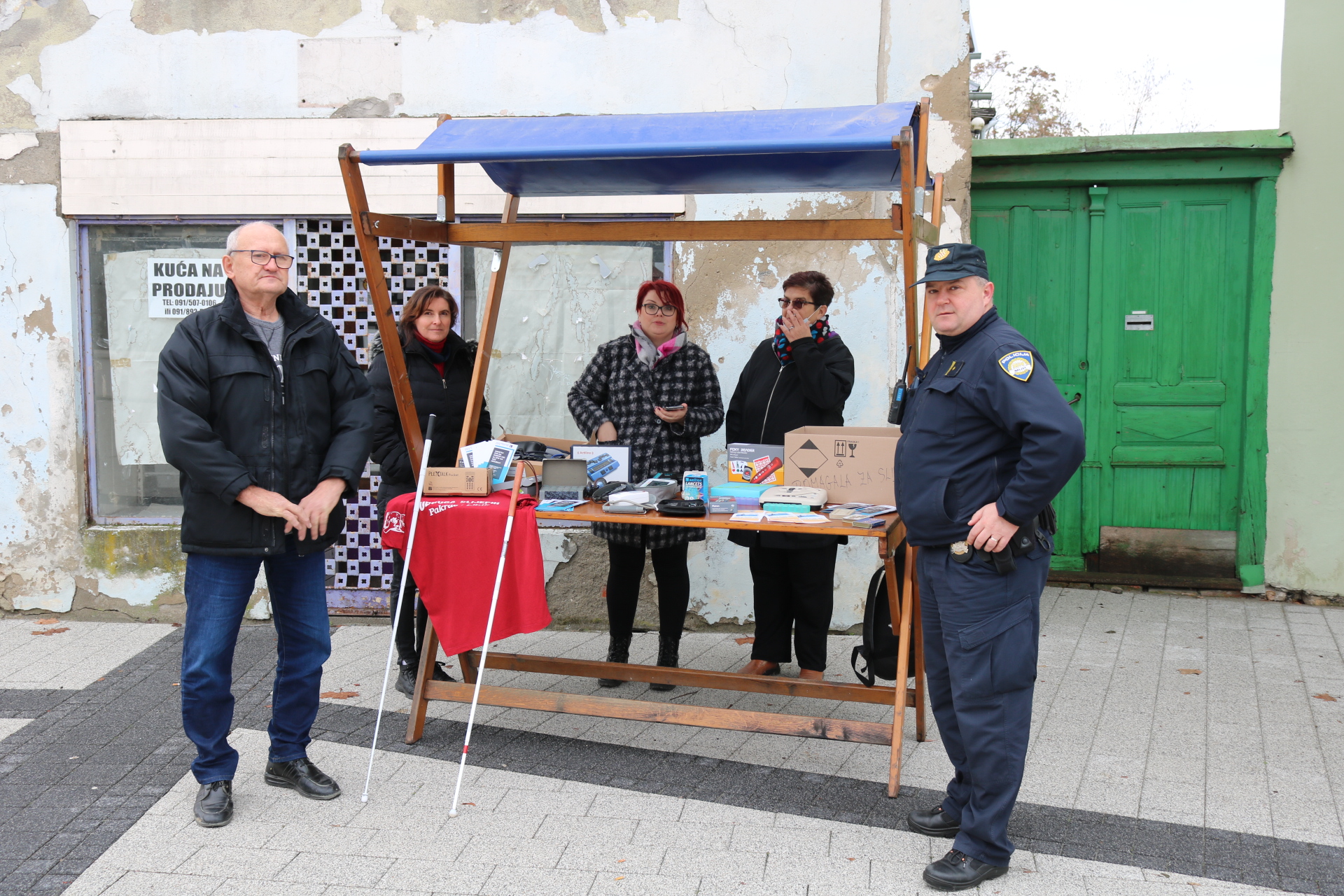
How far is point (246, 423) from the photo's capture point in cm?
384

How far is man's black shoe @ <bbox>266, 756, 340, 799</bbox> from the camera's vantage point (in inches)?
161

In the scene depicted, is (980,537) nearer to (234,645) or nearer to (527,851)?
(527,851)

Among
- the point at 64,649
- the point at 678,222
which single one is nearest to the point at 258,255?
the point at 678,222

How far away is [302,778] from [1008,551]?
2664 mm

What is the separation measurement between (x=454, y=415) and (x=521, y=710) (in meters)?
1.41

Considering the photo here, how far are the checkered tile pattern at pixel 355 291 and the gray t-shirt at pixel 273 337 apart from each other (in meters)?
2.84

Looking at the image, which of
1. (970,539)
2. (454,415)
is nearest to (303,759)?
(454,415)

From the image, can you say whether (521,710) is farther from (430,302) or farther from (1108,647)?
(1108,647)

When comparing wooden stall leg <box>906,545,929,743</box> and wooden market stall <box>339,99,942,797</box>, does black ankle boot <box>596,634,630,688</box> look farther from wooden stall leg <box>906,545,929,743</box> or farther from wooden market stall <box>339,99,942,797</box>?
wooden stall leg <box>906,545,929,743</box>

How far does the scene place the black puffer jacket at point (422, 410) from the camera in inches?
205

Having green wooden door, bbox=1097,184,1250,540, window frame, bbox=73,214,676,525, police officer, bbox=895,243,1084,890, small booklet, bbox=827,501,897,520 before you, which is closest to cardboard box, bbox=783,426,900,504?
small booklet, bbox=827,501,897,520

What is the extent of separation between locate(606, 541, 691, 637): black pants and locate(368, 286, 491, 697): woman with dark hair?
865 millimetres

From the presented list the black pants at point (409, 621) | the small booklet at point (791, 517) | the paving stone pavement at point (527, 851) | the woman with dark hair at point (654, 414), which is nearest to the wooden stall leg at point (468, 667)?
the black pants at point (409, 621)

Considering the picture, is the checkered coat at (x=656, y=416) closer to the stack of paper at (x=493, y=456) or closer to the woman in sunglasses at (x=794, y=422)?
the woman in sunglasses at (x=794, y=422)
